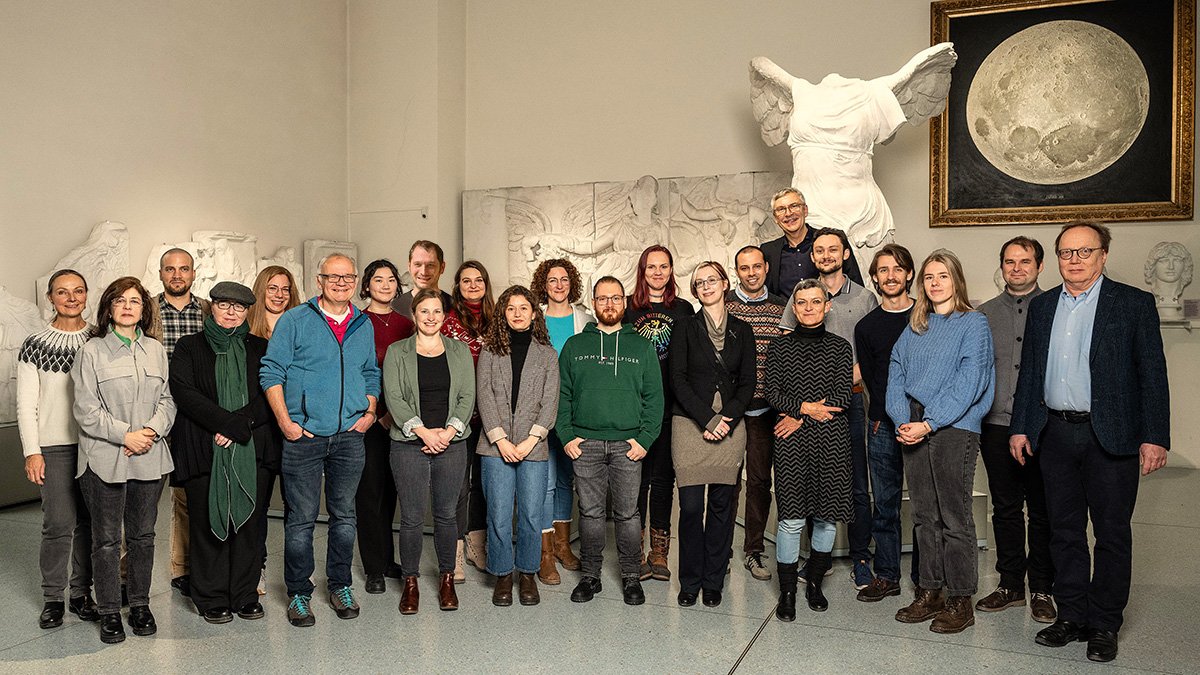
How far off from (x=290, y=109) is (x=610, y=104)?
11.0ft

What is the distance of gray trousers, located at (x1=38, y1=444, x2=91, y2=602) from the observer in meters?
4.02

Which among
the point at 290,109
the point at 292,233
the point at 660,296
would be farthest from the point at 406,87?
the point at 660,296

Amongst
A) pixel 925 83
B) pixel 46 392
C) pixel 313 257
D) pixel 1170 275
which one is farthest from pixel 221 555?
pixel 1170 275

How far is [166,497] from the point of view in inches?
279

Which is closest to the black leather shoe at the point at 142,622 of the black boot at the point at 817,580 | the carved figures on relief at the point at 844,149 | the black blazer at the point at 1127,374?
the black boot at the point at 817,580

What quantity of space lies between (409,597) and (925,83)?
5804 millimetres

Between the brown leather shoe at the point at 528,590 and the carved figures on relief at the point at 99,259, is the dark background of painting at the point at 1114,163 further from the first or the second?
the carved figures on relief at the point at 99,259

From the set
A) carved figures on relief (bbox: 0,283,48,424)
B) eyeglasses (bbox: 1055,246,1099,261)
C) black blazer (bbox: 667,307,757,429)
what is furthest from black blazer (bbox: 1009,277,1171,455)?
carved figures on relief (bbox: 0,283,48,424)

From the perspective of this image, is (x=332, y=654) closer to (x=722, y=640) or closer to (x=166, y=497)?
(x=722, y=640)

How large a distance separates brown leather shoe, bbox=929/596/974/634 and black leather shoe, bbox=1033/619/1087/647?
27cm

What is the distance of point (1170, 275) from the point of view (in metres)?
8.05

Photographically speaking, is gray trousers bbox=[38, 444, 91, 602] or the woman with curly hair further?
the woman with curly hair

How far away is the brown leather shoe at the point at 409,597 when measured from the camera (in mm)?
4285

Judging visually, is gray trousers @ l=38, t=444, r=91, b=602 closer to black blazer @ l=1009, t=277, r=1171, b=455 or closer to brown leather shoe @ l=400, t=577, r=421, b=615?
brown leather shoe @ l=400, t=577, r=421, b=615
